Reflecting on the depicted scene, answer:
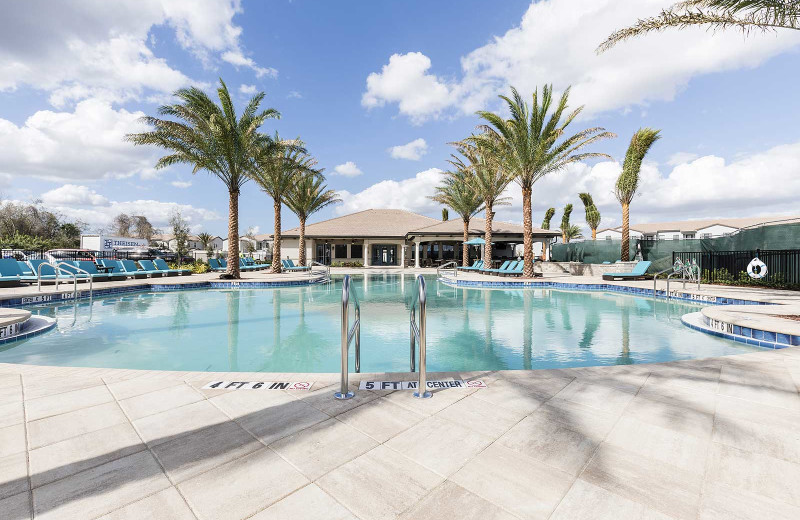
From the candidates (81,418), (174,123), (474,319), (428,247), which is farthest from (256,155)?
(428,247)

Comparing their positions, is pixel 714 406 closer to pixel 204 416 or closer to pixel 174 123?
pixel 204 416

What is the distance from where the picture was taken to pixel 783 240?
14148 millimetres

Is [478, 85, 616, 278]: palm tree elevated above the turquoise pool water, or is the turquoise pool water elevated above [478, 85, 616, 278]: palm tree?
[478, 85, 616, 278]: palm tree

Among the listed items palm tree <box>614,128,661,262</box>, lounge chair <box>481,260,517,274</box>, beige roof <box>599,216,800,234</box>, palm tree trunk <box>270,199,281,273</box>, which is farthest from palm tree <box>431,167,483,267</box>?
beige roof <box>599,216,800,234</box>

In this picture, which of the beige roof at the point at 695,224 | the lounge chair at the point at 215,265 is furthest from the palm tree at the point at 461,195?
the beige roof at the point at 695,224

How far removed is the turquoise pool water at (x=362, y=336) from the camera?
5723mm

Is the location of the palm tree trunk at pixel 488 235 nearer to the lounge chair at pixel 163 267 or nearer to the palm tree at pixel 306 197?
the palm tree at pixel 306 197

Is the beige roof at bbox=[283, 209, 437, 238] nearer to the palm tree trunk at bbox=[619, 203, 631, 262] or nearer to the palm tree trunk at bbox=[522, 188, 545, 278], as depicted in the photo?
the palm tree trunk at bbox=[522, 188, 545, 278]

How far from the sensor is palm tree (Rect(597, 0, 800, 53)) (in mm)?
7720

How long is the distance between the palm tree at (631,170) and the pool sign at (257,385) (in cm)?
2367

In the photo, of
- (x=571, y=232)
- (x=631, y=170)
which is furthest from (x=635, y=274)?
(x=571, y=232)

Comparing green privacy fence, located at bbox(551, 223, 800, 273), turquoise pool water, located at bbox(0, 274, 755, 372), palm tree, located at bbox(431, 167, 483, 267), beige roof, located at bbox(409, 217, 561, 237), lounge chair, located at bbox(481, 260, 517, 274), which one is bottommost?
turquoise pool water, located at bbox(0, 274, 755, 372)

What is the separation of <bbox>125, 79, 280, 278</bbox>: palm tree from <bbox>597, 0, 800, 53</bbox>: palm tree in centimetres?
1596

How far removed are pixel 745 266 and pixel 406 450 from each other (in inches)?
775
